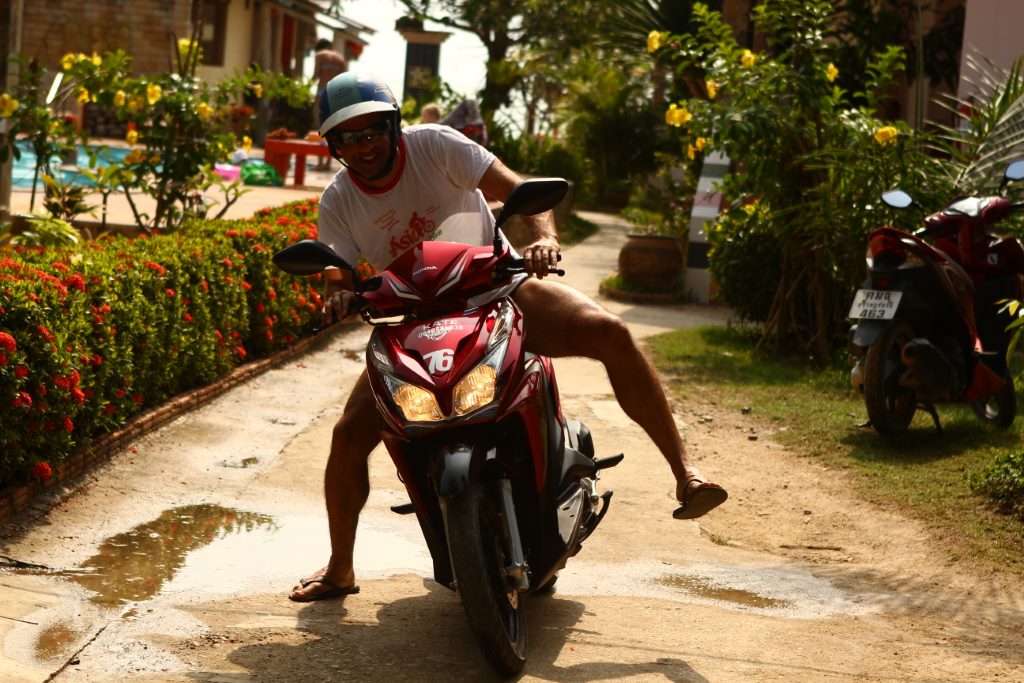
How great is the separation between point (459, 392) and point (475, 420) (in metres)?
0.09

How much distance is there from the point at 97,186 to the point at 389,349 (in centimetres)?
667

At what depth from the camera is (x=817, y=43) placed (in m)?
9.55

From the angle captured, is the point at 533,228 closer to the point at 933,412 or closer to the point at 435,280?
the point at 435,280

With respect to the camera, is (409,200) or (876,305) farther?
(876,305)

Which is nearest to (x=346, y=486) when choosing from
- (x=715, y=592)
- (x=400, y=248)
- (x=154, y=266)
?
(x=400, y=248)

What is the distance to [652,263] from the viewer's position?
1340 centimetres

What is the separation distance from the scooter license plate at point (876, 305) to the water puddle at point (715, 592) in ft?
8.22

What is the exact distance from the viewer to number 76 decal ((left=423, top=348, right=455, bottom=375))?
374 centimetres

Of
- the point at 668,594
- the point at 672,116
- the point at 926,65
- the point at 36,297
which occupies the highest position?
the point at 926,65

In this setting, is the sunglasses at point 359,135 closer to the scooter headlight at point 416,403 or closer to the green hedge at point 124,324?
the scooter headlight at point 416,403

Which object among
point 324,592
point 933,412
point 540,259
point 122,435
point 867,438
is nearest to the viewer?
point 540,259

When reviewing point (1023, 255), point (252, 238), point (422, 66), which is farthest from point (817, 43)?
point (422, 66)

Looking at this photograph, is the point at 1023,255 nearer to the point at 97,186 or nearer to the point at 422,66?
the point at 97,186

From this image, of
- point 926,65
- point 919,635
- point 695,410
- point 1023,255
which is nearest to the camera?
point 919,635
